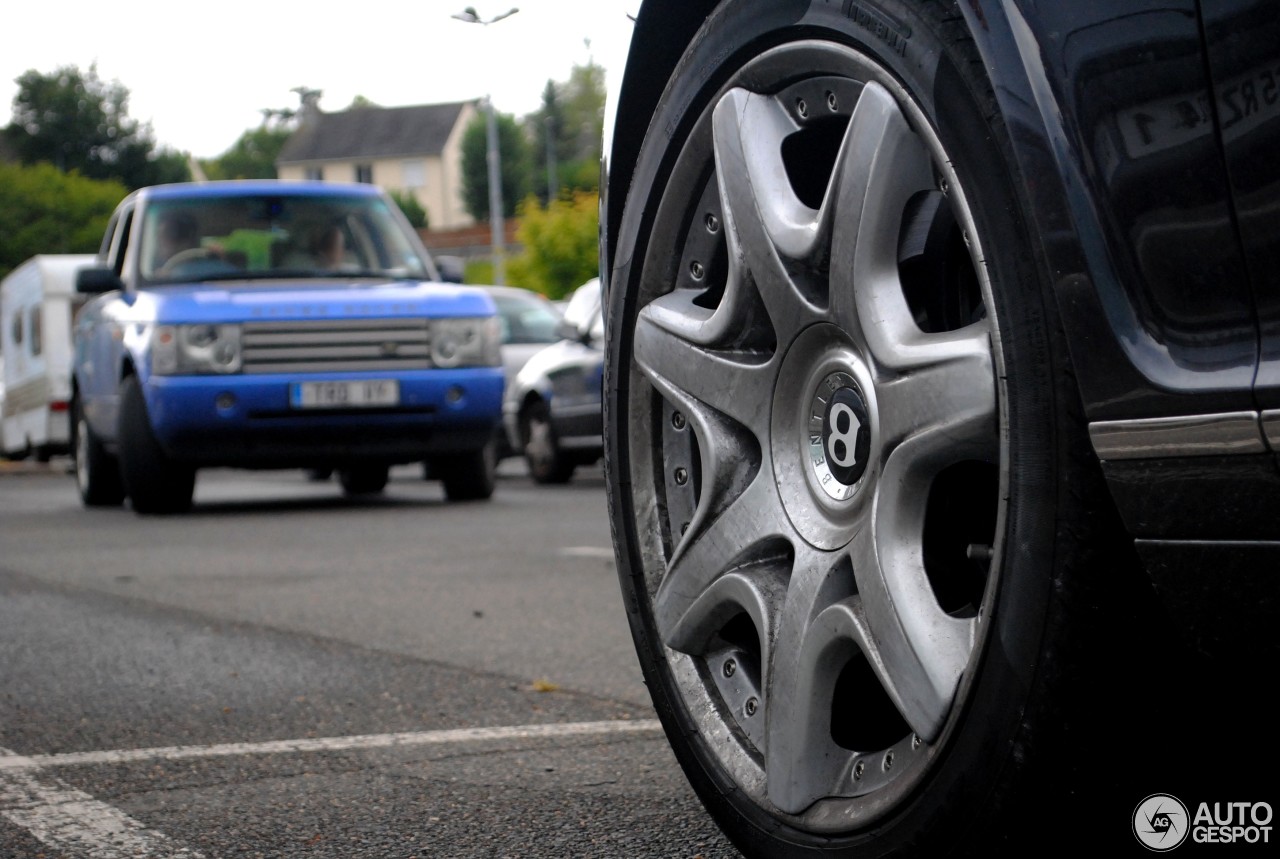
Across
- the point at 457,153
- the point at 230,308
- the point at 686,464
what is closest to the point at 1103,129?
the point at 686,464

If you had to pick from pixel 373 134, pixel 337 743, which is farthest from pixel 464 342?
pixel 373 134

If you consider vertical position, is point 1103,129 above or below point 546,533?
above

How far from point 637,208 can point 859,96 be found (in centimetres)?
55

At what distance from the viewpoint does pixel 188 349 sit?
10234 mm

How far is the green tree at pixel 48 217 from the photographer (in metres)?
83.9

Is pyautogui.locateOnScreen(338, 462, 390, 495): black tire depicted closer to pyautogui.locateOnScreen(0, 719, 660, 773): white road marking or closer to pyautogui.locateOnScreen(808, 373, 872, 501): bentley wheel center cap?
pyautogui.locateOnScreen(0, 719, 660, 773): white road marking

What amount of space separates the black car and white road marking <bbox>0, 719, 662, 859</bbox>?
0.81 m

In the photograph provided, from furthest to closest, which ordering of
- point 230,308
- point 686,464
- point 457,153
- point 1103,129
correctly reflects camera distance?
point 457,153 < point 230,308 < point 686,464 < point 1103,129

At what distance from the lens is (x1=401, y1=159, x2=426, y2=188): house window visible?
11638cm

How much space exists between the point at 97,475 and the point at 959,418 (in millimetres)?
10699

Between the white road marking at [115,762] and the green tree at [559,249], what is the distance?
43.4 meters

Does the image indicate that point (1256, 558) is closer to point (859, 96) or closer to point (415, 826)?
point (859, 96)

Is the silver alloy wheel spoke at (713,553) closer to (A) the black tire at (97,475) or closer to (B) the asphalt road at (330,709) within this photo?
(B) the asphalt road at (330,709)

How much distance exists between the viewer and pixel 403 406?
34.9ft
